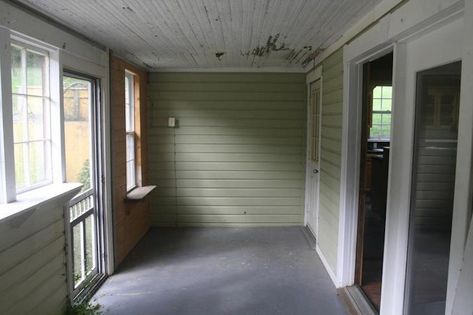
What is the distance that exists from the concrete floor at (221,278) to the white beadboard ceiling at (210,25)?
229cm

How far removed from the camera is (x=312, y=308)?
3.28 meters

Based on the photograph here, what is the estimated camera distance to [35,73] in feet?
8.66

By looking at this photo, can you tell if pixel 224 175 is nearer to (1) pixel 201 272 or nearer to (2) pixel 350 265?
(1) pixel 201 272

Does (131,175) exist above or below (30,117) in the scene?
below

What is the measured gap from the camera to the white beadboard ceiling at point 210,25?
2484 millimetres

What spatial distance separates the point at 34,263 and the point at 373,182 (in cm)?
583

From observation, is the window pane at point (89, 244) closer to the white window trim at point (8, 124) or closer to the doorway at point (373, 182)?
the white window trim at point (8, 124)

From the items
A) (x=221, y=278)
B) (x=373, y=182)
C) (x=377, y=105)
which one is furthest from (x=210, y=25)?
(x=377, y=105)

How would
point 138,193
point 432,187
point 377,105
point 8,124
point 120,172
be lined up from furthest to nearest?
point 377,105
point 138,193
point 120,172
point 8,124
point 432,187

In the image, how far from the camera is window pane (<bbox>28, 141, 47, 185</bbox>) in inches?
103

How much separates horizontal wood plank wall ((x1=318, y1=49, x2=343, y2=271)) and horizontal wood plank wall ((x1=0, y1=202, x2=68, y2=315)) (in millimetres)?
2390

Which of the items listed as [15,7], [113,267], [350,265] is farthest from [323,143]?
[15,7]

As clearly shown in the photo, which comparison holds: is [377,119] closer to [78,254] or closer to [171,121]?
[171,121]

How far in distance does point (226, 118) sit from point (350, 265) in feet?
9.45
